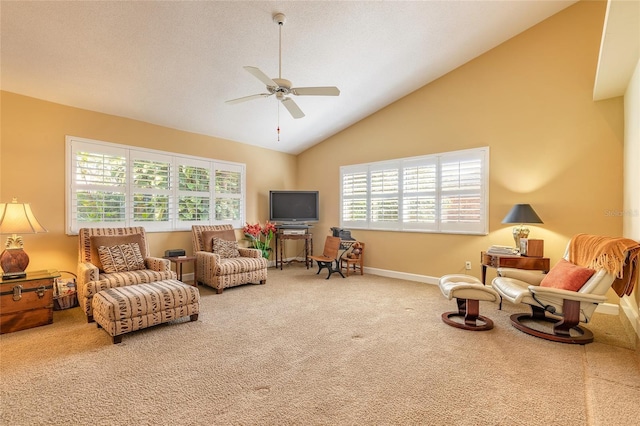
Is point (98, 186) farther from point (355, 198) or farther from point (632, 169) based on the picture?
point (632, 169)

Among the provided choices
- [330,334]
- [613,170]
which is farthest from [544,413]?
[613,170]

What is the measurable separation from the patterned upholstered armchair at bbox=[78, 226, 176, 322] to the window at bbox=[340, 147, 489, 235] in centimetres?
366

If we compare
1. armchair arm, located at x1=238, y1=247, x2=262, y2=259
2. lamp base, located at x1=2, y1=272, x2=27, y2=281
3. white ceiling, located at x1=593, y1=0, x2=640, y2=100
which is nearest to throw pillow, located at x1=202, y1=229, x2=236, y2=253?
armchair arm, located at x1=238, y1=247, x2=262, y2=259

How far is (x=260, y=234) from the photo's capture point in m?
6.25

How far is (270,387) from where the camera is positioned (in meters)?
2.06

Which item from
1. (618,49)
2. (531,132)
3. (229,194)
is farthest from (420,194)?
(229,194)

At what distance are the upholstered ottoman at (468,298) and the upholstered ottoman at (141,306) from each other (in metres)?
2.82

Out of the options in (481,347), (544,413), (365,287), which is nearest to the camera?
(544,413)

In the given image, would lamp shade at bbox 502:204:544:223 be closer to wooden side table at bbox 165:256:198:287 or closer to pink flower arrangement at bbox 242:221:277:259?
pink flower arrangement at bbox 242:221:277:259

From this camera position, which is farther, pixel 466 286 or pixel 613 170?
pixel 613 170

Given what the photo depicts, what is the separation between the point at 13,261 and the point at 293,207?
420 cm

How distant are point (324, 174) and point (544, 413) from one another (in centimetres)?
546

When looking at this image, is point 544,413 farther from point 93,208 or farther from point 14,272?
point 93,208

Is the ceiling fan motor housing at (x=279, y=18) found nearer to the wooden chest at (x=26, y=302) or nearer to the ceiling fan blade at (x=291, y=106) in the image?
the ceiling fan blade at (x=291, y=106)
